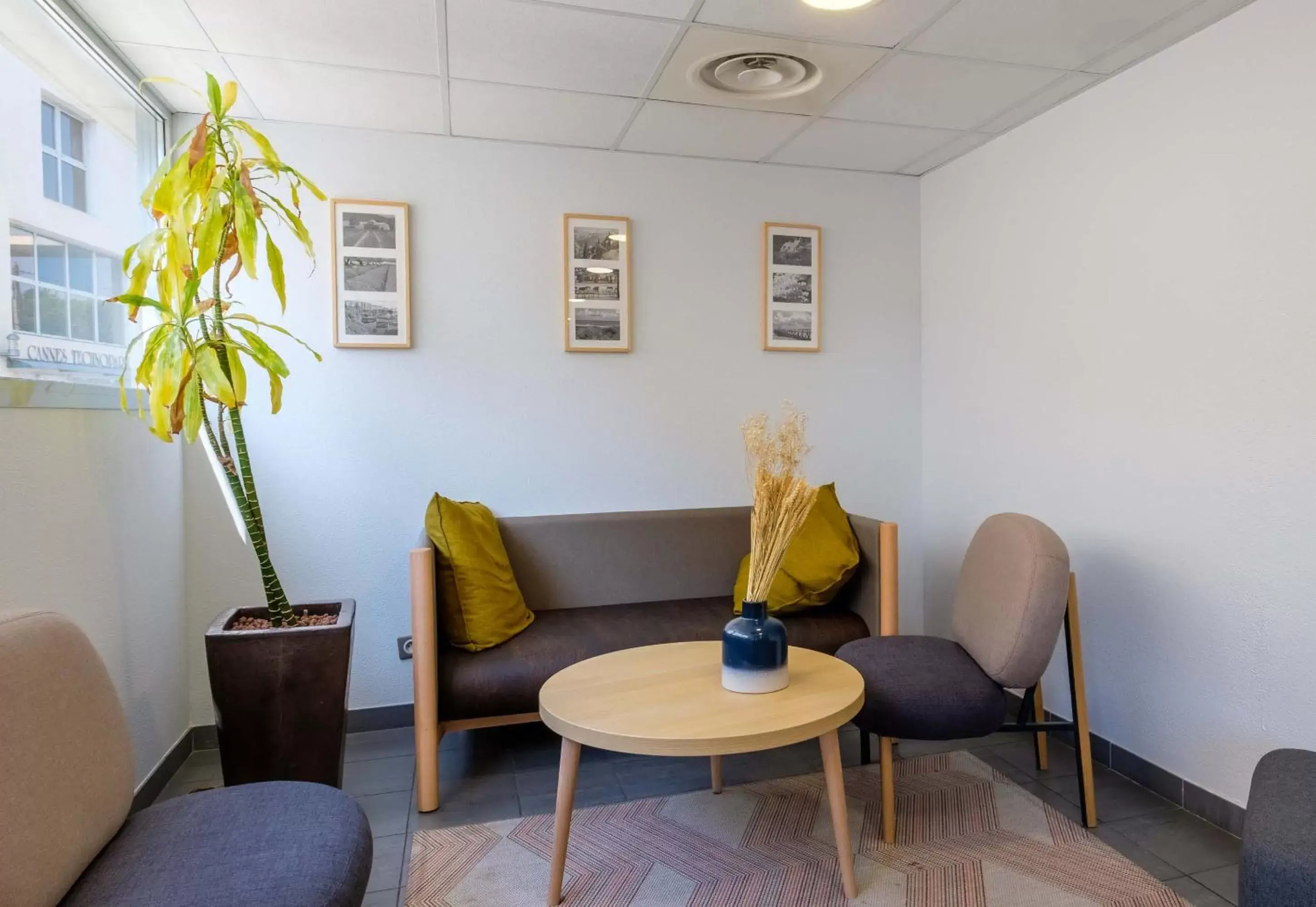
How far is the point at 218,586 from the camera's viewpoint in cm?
312

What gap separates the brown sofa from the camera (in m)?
2.57

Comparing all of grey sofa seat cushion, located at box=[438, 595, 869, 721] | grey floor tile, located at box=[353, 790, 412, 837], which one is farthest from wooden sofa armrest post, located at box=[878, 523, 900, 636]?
grey floor tile, located at box=[353, 790, 412, 837]

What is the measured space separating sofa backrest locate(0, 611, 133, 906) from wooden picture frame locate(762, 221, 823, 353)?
285cm

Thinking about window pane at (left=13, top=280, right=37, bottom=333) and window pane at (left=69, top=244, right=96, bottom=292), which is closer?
window pane at (left=13, top=280, right=37, bottom=333)

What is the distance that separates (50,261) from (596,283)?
192 cm

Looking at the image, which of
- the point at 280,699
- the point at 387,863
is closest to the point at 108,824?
the point at 280,699

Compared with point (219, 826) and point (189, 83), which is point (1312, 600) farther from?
point (189, 83)

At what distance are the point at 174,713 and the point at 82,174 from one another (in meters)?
1.88

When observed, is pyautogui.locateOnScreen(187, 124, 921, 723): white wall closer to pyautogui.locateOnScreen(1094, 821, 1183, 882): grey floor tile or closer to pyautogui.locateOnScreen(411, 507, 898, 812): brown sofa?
pyautogui.locateOnScreen(411, 507, 898, 812): brown sofa

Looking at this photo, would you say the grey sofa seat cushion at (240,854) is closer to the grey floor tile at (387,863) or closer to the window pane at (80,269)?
the grey floor tile at (387,863)

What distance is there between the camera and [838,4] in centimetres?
219

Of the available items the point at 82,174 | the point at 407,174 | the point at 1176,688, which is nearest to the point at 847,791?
the point at 1176,688

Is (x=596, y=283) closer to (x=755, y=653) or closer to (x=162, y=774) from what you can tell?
(x=755, y=653)

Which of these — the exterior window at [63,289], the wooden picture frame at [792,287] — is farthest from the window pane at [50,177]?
the wooden picture frame at [792,287]
